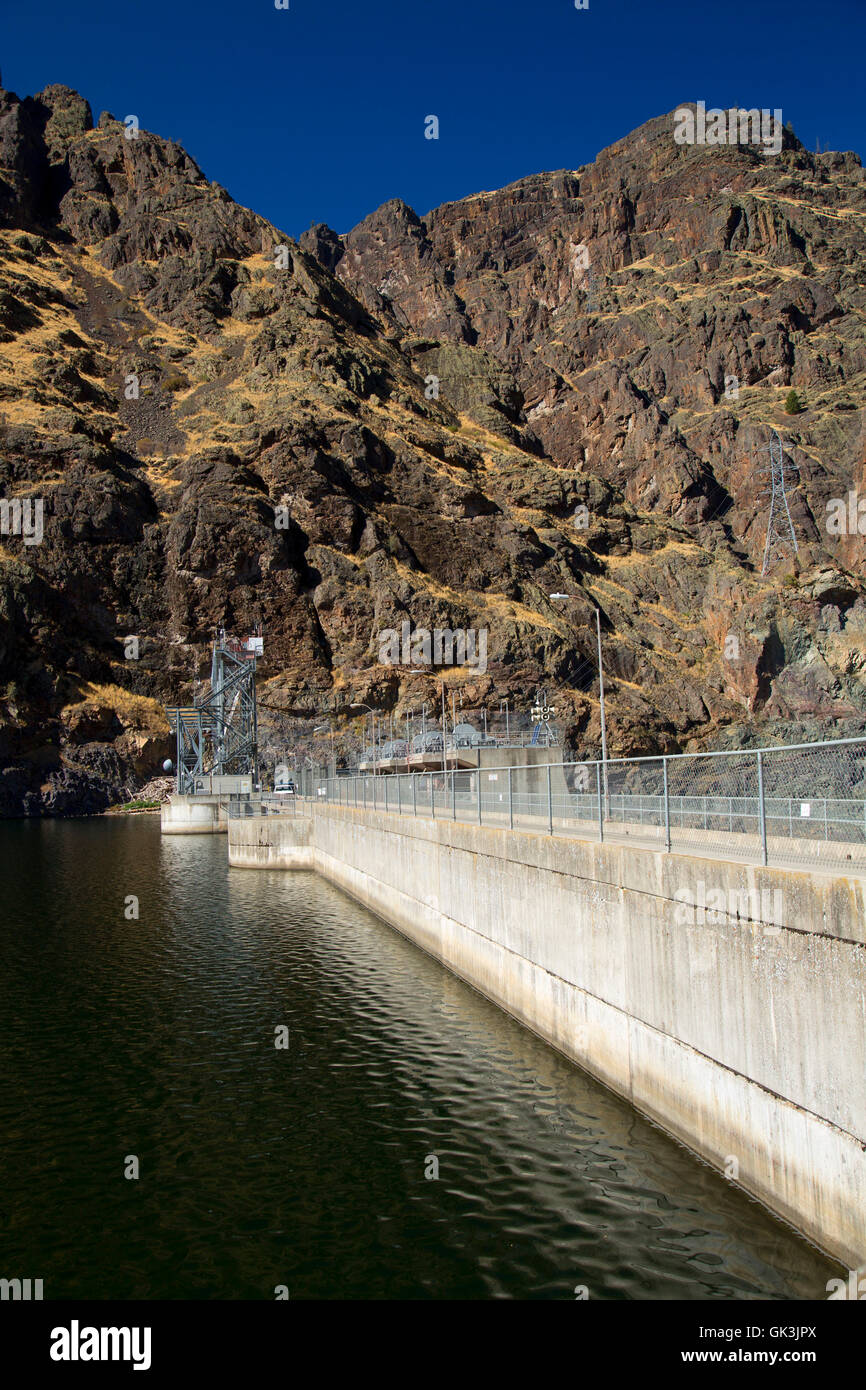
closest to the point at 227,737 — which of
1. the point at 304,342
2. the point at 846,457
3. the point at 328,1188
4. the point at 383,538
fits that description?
the point at 383,538

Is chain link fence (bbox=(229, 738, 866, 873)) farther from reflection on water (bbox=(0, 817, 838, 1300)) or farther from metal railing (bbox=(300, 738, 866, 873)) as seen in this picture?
reflection on water (bbox=(0, 817, 838, 1300))

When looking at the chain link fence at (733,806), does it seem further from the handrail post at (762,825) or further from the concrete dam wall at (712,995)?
the concrete dam wall at (712,995)

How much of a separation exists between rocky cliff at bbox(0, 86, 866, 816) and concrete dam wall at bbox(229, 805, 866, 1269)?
8111 centimetres

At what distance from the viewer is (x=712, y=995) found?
32.4 ft

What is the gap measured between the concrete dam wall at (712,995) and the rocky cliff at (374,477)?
81.1 m

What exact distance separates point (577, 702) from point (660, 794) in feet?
297

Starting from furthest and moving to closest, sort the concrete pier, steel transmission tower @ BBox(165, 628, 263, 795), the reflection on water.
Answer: steel transmission tower @ BBox(165, 628, 263, 795), the concrete pier, the reflection on water

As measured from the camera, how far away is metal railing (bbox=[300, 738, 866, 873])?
8945mm

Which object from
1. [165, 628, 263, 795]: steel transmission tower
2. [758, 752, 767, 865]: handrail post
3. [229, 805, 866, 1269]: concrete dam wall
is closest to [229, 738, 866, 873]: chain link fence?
[758, 752, 767, 865]: handrail post

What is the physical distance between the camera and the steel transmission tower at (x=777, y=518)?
13525cm

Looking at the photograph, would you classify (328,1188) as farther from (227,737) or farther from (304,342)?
(304,342)

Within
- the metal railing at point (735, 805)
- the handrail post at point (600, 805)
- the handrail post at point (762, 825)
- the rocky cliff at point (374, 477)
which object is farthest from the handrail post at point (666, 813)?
the rocky cliff at point (374, 477)

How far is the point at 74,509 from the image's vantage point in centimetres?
10850

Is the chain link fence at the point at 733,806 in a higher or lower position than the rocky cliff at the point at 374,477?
lower
